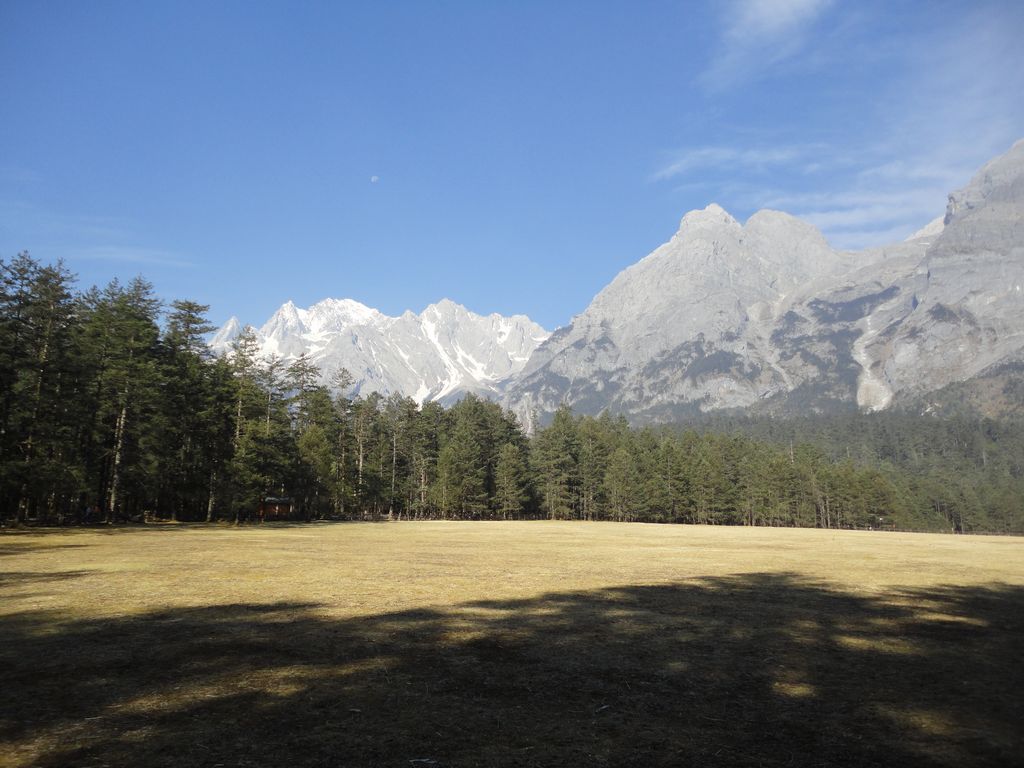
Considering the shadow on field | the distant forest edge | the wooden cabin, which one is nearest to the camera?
the shadow on field

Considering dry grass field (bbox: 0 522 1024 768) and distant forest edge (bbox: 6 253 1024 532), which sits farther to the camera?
distant forest edge (bbox: 6 253 1024 532)

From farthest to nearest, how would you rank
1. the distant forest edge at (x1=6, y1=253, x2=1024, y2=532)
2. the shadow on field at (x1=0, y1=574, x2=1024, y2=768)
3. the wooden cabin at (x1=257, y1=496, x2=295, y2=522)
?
the wooden cabin at (x1=257, y1=496, x2=295, y2=522)
the distant forest edge at (x1=6, y1=253, x2=1024, y2=532)
the shadow on field at (x1=0, y1=574, x2=1024, y2=768)

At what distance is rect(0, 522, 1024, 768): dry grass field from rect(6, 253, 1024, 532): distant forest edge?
29.8m

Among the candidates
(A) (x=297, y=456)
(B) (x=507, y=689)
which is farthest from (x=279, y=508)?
(B) (x=507, y=689)

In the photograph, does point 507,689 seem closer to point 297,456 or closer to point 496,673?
point 496,673

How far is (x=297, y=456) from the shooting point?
68625 mm

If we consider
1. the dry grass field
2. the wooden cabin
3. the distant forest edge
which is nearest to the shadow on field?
the dry grass field

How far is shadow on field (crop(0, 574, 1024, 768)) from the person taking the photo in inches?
245

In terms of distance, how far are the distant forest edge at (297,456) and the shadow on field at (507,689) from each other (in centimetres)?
3766

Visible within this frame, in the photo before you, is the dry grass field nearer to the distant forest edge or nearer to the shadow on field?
the shadow on field

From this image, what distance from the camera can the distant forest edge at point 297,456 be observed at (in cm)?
4216

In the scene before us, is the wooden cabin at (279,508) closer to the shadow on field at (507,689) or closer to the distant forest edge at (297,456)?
the distant forest edge at (297,456)

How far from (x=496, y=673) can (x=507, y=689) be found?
835mm

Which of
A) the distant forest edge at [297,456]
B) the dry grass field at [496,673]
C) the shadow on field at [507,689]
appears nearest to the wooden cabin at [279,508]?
the distant forest edge at [297,456]
